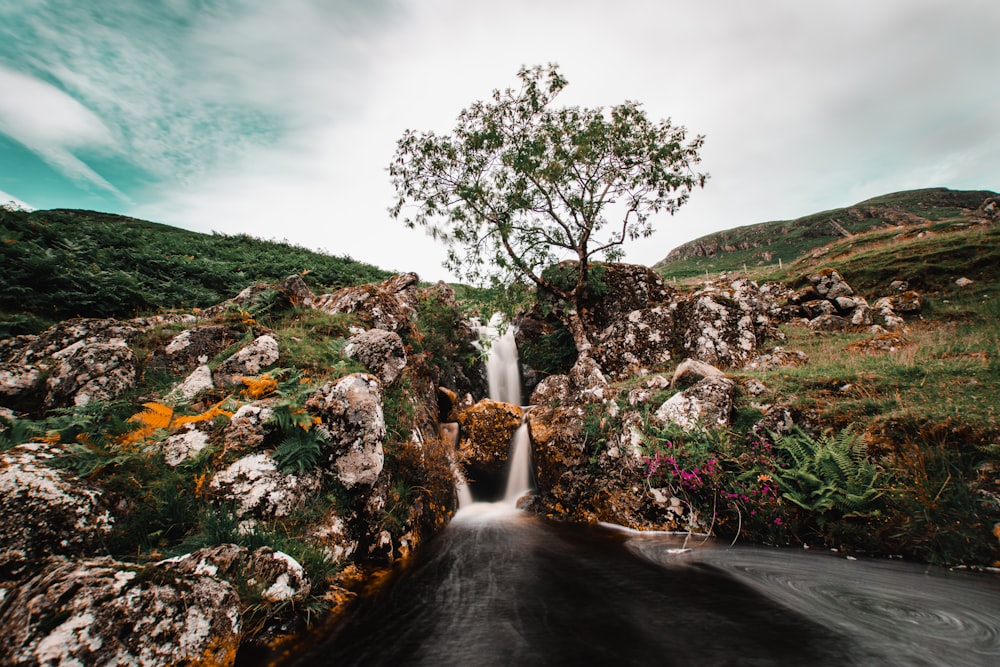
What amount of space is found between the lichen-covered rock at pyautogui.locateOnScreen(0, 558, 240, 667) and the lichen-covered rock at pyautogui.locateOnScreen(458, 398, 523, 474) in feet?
23.1

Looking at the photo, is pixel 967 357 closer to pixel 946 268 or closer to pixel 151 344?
pixel 946 268

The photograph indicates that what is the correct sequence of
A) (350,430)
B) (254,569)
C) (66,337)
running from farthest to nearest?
(66,337), (350,430), (254,569)

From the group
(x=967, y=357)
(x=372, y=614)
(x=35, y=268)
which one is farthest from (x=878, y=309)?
(x=35, y=268)

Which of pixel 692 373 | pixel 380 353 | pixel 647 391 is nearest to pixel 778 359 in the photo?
pixel 692 373

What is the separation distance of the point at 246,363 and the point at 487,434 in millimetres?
6266

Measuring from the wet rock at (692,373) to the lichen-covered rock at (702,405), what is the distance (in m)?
0.50

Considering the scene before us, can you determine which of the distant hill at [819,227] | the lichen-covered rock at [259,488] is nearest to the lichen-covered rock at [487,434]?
the lichen-covered rock at [259,488]

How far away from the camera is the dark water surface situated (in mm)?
3309

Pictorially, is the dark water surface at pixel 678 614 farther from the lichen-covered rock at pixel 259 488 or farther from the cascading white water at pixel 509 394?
the cascading white water at pixel 509 394

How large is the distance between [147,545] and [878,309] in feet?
67.2

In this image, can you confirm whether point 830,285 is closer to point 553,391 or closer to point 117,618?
point 553,391

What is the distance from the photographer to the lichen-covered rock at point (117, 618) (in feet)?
7.97

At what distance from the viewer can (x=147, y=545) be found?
386cm

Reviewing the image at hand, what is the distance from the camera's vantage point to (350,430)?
576 cm
